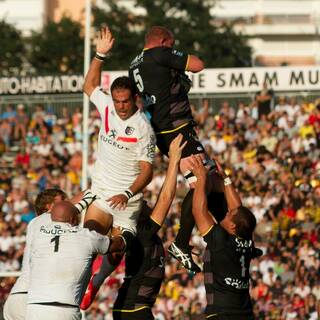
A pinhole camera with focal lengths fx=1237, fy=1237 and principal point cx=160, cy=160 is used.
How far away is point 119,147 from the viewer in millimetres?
12742

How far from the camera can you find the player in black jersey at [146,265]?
497 inches

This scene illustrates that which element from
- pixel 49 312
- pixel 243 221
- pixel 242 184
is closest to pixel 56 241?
pixel 49 312

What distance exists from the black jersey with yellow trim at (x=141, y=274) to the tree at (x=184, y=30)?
36.5 metres

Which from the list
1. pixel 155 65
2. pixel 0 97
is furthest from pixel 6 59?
pixel 155 65

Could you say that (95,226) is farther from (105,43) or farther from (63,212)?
(105,43)

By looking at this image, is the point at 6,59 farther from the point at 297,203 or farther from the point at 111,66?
the point at 297,203

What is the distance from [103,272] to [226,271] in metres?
1.43

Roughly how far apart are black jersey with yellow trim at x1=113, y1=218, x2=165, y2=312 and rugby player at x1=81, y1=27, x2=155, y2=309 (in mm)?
208

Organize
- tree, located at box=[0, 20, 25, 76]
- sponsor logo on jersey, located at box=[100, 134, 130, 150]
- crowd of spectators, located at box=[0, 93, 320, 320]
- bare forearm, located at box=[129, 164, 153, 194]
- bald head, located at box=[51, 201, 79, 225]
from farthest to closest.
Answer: tree, located at box=[0, 20, 25, 76] → crowd of spectators, located at box=[0, 93, 320, 320] → sponsor logo on jersey, located at box=[100, 134, 130, 150] → bare forearm, located at box=[129, 164, 153, 194] → bald head, located at box=[51, 201, 79, 225]

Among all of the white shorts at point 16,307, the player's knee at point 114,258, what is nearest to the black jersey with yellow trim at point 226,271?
the player's knee at point 114,258

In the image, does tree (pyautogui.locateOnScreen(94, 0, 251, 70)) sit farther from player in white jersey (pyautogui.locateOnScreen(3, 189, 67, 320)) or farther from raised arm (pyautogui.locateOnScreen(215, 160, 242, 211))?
player in white jersey (pyautogui.locateOnScreen(3, 189, 67, 320))

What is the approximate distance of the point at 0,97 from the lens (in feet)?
107

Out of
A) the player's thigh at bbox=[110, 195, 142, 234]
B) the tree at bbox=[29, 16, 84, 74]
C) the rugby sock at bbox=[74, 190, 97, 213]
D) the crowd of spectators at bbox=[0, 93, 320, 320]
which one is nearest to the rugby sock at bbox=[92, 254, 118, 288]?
the player's thigh at bbox=[110, 195, 142, 234]

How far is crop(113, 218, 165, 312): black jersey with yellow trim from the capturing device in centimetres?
1269
